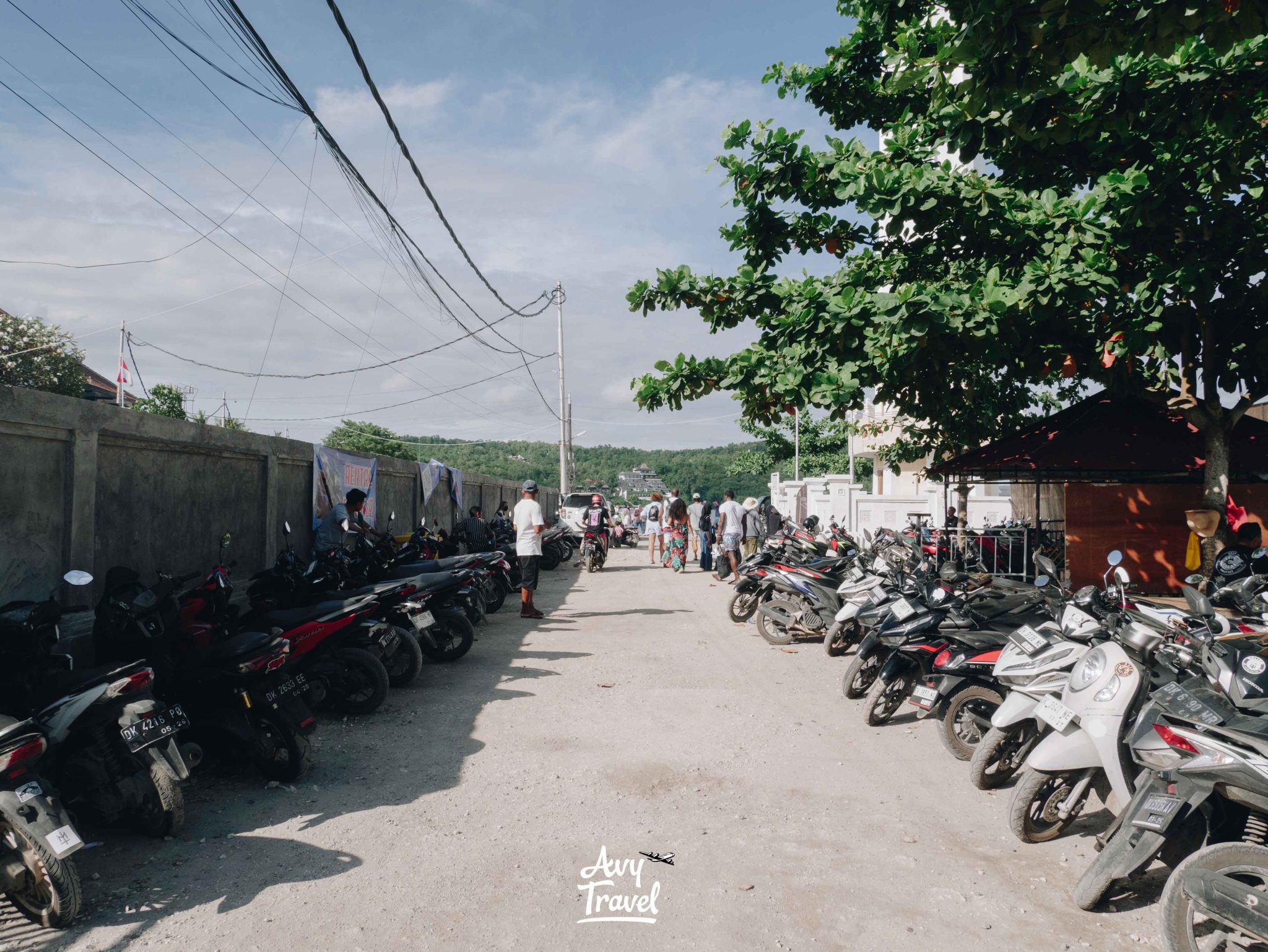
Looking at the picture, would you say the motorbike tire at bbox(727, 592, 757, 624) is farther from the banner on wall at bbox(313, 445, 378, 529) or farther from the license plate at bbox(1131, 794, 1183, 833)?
the license plate at bbox(1131, 794, 1183, 833)

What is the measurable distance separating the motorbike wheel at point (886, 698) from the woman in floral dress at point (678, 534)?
1091 cm

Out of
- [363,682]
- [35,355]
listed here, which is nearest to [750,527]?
[363,682]

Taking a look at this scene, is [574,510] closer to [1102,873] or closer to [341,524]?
[341,524]

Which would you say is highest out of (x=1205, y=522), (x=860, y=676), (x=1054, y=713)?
(x=1205, y=522)

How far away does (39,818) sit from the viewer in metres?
3.15

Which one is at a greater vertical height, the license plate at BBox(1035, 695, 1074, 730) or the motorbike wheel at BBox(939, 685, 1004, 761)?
the license plate at BBox(1035, 695, 1074, 730)

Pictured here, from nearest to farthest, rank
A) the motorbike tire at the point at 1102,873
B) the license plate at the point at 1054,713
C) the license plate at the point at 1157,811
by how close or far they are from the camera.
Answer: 1. the license plate at the point at 1157,811
2. the motorbike tire at the point at 1102,873
3. the license plate at the point at 1054,713

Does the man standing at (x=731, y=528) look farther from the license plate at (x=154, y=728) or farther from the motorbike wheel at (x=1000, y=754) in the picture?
the license plate at (x=154, y=728)

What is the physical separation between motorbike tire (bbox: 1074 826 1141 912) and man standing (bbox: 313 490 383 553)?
6440 mm

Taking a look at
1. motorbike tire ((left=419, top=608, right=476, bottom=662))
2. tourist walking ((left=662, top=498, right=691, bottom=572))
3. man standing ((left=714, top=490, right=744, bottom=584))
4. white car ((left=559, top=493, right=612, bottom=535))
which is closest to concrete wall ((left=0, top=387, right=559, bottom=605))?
motorbike tire ((left=419, top=608, right=476, bottom=662))

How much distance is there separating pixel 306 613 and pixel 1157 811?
4932 millimetres

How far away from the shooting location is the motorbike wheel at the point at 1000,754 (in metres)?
4.48

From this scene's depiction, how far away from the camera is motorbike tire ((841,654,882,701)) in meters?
6.52

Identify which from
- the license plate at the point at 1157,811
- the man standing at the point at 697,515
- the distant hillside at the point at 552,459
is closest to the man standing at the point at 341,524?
the license plate at the point at 1157,811
